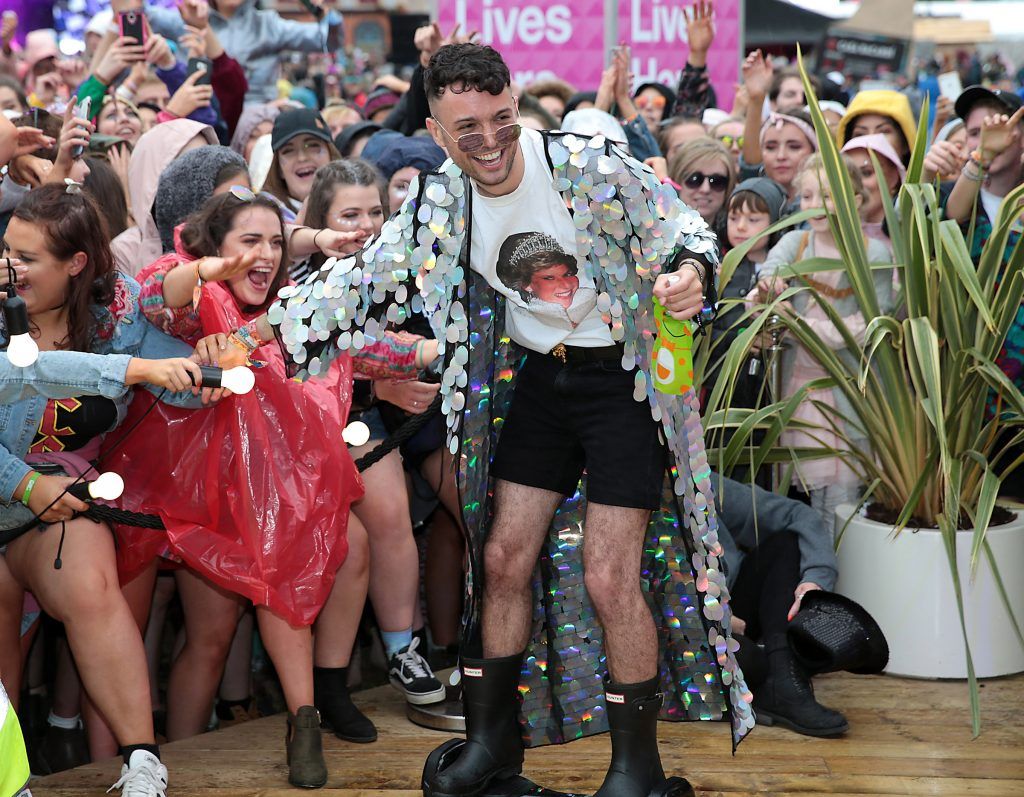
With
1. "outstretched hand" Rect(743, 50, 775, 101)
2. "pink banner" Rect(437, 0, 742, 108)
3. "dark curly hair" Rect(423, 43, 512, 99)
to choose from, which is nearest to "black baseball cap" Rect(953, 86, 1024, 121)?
"outstretched hand" Rect(743, 50, 775, 101)

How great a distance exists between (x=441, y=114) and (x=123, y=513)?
1.23 metres

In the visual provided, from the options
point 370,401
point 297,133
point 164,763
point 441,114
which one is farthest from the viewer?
point 297,133

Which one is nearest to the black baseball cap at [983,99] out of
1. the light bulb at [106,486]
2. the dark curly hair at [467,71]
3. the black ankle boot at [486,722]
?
the dark curly hair at [467,71]

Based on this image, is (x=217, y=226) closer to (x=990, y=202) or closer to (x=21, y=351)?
(x=21, y=351)

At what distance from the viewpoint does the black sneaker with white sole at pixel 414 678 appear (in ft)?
11.4

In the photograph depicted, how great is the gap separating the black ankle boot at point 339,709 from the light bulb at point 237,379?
1.05 m

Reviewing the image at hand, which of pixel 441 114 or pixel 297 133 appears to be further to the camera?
pixel 297 133

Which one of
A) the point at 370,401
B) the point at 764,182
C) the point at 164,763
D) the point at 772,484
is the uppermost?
the point at 764,182

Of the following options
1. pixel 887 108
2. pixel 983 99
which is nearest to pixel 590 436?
pixel 887 108

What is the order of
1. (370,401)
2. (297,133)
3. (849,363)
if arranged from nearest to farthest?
(370,401) < (849,363) < (297,133)

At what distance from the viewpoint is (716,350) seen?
13.9 ft

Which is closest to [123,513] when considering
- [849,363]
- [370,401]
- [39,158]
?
[370,401]

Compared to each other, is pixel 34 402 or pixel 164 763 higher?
pixel 34 402

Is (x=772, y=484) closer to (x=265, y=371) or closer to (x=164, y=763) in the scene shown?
(x=265, y=371)
